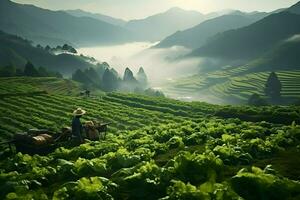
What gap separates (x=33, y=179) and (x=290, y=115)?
1184 inches

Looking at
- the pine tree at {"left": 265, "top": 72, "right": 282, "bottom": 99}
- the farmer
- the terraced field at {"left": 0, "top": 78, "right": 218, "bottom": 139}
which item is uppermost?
the pine tree at {"left": 265, "top": 72, "right": 282, "bottom": 99}

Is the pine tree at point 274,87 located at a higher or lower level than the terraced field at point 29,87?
higher

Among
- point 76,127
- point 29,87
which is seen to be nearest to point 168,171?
point 76,127

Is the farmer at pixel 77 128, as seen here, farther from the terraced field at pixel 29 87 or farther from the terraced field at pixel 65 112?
the terraced field at pixel 29 87

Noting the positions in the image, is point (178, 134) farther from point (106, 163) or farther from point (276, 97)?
point (276, 97)

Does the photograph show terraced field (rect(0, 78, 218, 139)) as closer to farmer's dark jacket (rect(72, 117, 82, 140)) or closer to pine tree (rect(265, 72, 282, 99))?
farmer's dark jacket (rect(72, 117, 82, 140))

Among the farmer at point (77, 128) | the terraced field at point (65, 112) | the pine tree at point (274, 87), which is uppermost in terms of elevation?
the pine tree at point (274, 87)

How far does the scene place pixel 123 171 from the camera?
46.7 feet

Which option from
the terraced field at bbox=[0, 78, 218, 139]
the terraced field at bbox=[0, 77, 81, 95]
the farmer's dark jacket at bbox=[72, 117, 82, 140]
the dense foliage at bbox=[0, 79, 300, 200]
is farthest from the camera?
the terraced field at bbox=[0, 77, 81, 95]

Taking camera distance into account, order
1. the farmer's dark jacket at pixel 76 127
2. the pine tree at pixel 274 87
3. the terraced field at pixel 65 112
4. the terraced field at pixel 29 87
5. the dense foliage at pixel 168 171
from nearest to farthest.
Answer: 1. the dense foliage at pixel 168 171
2. the farmer's dark jacket at pixel 76 127
3. the terraced field at pixel 65 112
4. the terraced field at pixel 29 87
5. the pine tree at pixel 274 87

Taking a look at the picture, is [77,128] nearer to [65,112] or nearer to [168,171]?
[168,171]

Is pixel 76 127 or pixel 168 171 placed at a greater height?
pixel 168 171

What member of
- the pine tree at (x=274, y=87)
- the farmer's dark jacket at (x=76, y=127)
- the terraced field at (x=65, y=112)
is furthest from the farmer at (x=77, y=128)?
the pine tree at (x=274, y=87)

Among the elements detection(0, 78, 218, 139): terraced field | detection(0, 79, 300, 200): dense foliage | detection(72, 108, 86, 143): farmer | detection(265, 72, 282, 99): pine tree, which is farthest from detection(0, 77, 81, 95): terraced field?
detection(265, 72, 282, 99): pine tree
